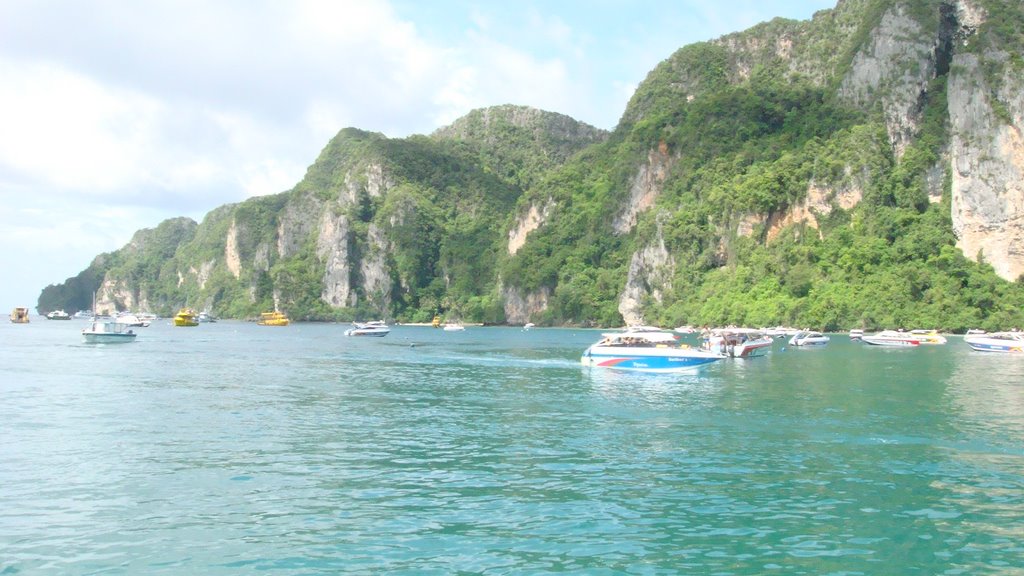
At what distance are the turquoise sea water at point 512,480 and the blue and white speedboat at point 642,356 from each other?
8898mm

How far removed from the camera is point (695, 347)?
73750mm

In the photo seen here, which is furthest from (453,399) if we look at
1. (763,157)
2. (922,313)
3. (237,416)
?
(763,157)

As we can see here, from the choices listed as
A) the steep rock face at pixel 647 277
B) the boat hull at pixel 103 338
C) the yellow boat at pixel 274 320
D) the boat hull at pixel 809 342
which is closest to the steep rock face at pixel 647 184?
the steep rock face at pixel 647 277

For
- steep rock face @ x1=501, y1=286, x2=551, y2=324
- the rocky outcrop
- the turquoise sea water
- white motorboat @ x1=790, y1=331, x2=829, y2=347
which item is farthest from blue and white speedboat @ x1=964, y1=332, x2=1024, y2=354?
steep rock face @ x1=501, y1=286, x2=551, y2=324

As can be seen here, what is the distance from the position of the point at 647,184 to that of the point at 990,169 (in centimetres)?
7037

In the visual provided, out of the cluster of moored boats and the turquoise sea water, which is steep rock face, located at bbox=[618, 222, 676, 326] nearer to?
the cluster of moored boats

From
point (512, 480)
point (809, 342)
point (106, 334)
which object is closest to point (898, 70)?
point (809, 342)

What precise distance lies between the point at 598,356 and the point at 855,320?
7133cm

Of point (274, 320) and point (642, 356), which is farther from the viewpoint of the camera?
point (274, 320)

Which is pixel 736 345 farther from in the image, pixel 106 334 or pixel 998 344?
pixel 106 334

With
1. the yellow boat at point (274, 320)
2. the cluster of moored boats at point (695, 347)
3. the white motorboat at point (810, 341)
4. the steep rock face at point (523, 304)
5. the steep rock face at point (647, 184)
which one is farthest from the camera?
the yellow boat at point (274, 320)

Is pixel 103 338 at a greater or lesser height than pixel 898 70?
lesser

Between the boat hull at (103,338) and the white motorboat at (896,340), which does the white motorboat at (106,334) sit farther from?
the white motorboat at (896,340)

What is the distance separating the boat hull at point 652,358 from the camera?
51.2 metres
